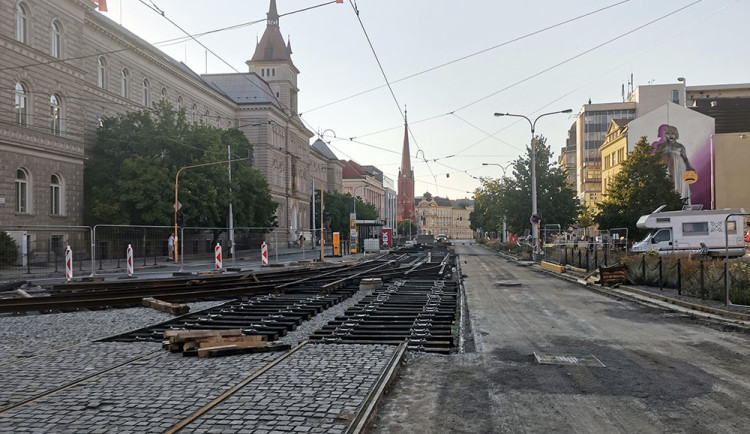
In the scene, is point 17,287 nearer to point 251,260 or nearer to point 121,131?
point 251,260

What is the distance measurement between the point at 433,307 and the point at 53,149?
1202 inches

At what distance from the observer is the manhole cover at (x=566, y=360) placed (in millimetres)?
8188

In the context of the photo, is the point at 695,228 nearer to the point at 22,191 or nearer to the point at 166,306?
the point at 166,306

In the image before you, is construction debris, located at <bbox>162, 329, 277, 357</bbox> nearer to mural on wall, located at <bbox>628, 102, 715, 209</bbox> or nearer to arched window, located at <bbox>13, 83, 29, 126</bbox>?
arched window, located at <bbox>13, 83, 29, 126</bbox>

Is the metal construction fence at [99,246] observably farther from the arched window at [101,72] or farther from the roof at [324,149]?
the roof at [324,149]

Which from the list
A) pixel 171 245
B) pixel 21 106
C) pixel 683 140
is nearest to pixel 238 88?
pixel 21 106

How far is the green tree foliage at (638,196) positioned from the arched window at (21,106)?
35874mm

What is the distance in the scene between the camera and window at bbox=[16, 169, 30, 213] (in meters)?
33.1

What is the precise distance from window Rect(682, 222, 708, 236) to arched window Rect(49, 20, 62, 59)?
37.6 m

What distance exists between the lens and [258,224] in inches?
2072

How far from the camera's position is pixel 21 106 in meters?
33.4

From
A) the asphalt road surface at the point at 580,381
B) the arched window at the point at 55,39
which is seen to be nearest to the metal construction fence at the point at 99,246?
the arched window at the point at 55,39

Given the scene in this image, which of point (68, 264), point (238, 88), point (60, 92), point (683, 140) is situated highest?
point (238, 88)

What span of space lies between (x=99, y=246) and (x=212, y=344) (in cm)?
1707
